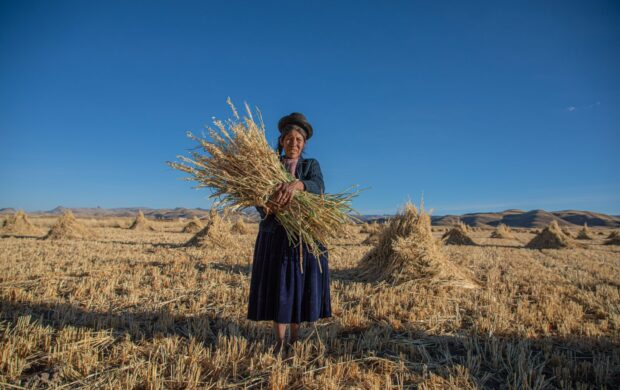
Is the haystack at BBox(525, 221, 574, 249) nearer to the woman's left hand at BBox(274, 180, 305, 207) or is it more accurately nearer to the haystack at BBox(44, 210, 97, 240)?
the woman's left hand at BBox(274, 180, 305, 207)

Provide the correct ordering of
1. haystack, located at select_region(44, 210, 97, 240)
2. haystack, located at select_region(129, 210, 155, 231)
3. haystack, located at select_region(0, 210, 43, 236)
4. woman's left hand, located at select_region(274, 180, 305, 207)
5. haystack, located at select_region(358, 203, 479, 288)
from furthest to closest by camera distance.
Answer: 1. haystack, located at select_region(129, 210, 155, 231)
2. haystack, located at select_region(0, 210, 43, 236)
3. haystack, located at select_region(44, 210, 97, 240)
4. haystack, located at select_region(358, 203, 479, 288)
5. woman's left hand, located at select_region(274, 180, 305, 207)

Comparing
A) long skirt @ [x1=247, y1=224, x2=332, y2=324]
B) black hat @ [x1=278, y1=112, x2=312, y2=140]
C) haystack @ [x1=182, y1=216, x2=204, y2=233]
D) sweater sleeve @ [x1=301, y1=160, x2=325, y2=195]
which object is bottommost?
long skirt @ [x1=247, y1=224, x2=332, y2=324]

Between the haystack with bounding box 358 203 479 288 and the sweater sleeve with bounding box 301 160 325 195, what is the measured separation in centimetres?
284

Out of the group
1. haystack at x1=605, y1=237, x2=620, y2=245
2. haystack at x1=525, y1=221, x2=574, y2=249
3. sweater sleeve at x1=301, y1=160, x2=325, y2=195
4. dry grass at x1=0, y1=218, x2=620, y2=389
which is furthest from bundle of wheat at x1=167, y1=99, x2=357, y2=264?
haystack at x1=605, y1=237, x2=620, y2=245

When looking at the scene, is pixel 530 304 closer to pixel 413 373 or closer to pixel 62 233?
pixel 413 373

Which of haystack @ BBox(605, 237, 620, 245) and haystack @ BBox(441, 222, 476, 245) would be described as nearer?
haystack @ BBox(441, 222, 476, 245)

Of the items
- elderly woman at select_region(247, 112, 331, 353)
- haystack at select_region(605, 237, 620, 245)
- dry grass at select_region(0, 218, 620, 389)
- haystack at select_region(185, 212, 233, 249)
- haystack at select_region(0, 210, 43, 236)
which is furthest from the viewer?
haystack at select_region(605, 237, 620, 245)

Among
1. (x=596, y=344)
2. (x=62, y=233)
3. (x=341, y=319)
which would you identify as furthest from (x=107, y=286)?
(x=62, y=233)

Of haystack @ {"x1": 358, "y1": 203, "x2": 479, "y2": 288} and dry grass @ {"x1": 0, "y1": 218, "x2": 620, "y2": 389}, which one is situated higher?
haystack @ {"x1": 358, "y1": 203, "x2": 479, "y2": 288}

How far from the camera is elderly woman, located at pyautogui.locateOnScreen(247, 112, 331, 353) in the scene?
8.35ft

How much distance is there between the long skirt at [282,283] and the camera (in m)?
2.55

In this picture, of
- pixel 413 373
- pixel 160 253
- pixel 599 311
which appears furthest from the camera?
pixel 160 253

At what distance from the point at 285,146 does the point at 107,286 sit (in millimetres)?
3404

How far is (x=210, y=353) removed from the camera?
2.57 m
